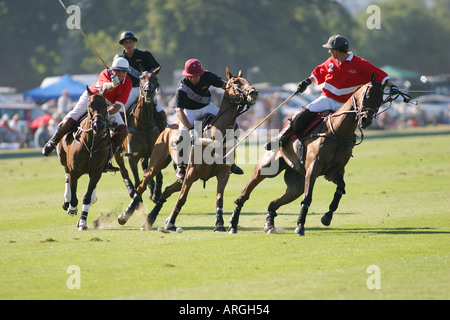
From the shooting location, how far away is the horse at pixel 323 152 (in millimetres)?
11594

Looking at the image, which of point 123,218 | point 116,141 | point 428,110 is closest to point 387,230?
point 123,218

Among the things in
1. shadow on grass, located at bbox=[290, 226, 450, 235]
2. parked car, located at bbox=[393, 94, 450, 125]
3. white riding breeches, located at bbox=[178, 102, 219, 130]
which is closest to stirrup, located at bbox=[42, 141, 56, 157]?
white riding breeches, located at bbox=[178, 102, 219, 130]

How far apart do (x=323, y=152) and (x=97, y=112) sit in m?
3.48

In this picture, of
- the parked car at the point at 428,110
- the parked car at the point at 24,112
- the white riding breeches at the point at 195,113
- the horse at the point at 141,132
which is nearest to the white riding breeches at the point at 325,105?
the white riding breeches at the point at 195,113

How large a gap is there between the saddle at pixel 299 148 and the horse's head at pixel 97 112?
9.05 ft

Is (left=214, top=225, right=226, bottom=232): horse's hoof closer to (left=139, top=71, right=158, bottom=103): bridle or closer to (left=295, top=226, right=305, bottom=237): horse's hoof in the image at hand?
(left=295, top=226, right=305, bottom=237): horse's hoof

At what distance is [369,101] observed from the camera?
1153 cm

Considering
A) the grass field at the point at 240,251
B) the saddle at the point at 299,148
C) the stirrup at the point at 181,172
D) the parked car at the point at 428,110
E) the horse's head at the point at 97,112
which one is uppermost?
the parked car at the point at 428,110

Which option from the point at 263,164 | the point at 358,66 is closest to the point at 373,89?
the point at 358,66

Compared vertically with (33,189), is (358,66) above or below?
above

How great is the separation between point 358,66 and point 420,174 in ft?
31.8

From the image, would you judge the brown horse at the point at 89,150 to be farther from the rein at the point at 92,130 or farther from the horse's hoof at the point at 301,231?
the horse's hoof at the point at 301,231
